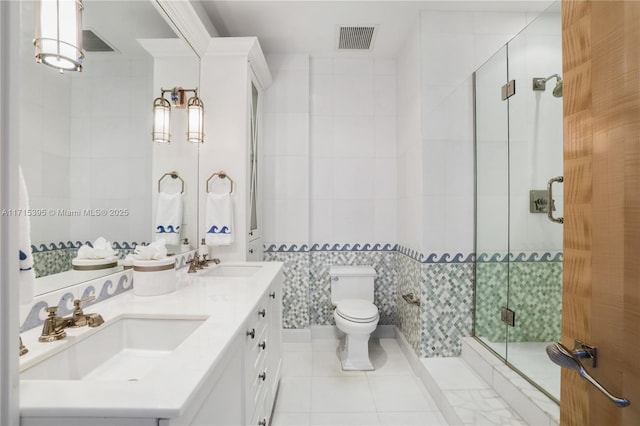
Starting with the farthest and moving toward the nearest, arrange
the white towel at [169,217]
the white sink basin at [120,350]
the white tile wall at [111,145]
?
the white towel at [169,217] < the white tile wall at [111,145] < the white sink basin at [120,350]

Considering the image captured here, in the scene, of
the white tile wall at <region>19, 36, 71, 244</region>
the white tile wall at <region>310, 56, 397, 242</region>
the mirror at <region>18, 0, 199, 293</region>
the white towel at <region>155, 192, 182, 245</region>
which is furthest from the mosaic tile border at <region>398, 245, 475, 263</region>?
the white tile wall at <region>19, 36, 71, 244</region>

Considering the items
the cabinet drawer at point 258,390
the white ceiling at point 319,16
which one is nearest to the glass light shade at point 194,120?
the white ceiling at point 319,16

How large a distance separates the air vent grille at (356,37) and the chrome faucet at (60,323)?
2518 millimetres

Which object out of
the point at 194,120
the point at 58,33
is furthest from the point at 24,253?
the point at 194,120

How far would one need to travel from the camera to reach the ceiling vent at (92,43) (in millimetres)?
1123

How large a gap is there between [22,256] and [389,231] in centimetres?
263

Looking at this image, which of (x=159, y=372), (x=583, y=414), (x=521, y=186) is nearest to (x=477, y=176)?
(x=521, y=186)

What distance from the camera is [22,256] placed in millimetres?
597

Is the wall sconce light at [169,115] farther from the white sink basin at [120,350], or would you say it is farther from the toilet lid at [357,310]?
the toilet lid at [357,310]

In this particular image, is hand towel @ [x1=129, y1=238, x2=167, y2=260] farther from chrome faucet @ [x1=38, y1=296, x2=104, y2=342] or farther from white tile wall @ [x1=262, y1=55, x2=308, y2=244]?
white tile wall @ [x1=262, y1=55, x2=308, y2=244]

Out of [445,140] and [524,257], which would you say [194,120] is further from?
[524,257]

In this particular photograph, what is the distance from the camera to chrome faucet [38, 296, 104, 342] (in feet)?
2.72

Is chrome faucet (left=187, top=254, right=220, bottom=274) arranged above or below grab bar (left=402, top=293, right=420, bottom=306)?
above

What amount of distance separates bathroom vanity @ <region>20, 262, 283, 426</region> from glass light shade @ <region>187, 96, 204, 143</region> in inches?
35.2
